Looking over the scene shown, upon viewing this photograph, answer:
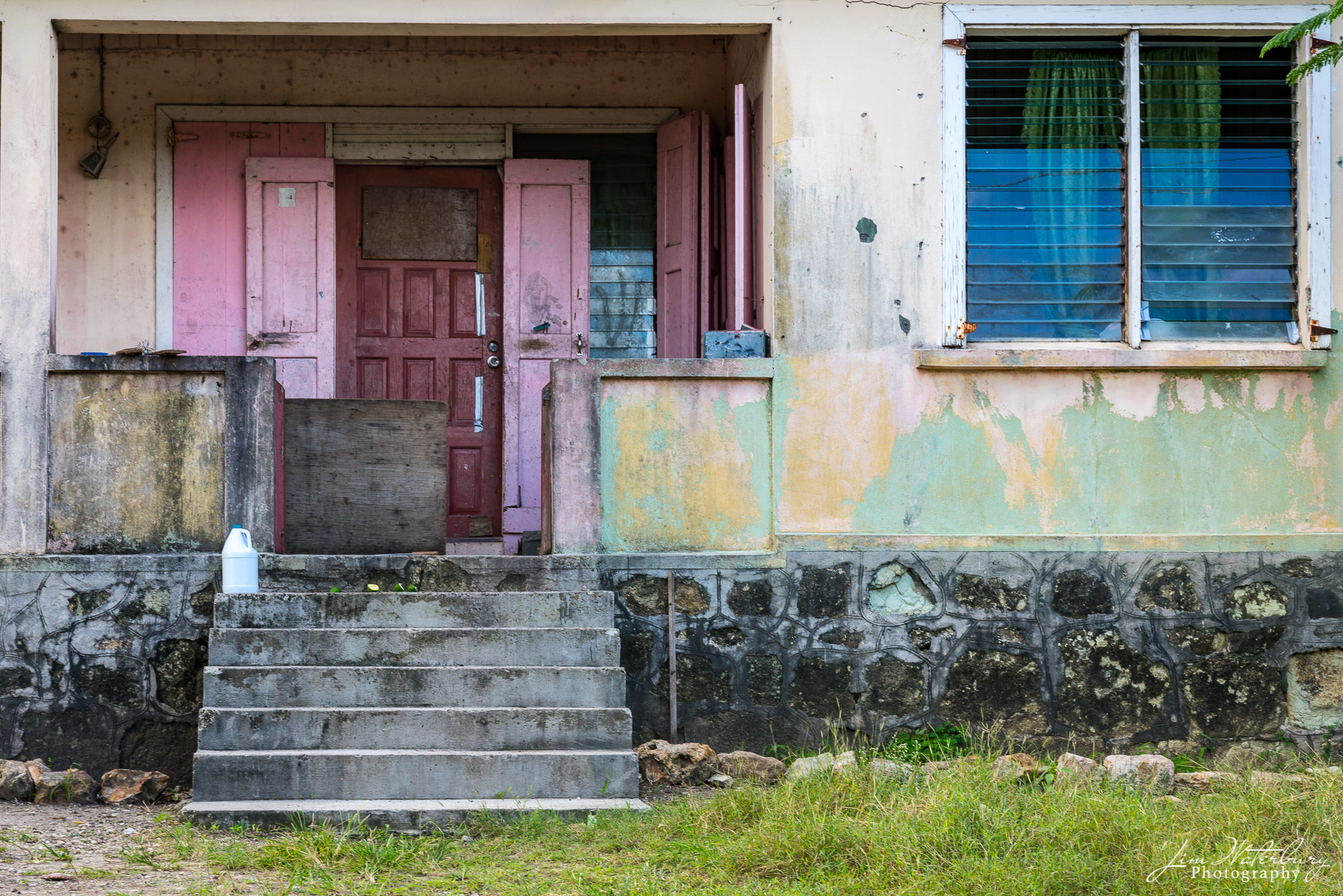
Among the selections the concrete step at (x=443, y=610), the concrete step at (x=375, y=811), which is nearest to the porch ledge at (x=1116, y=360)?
the concrete step at (x=443, y=610)

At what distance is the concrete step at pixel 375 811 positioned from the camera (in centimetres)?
469

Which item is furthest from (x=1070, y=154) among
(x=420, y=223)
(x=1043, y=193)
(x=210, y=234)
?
Answer: (x=210, y=234)

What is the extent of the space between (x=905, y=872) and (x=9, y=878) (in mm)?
2839

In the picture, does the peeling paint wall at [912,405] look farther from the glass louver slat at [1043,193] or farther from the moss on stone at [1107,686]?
the moss on stone at [1107,686]

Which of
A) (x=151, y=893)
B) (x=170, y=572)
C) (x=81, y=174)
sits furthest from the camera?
(x=81, y=174)

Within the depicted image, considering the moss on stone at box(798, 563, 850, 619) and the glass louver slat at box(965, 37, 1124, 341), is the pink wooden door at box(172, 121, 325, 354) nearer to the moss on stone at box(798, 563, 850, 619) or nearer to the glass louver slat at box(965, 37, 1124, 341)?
the moss on stone at box(798, 563, 850, 619)

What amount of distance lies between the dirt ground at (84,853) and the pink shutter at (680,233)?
12.4 feet

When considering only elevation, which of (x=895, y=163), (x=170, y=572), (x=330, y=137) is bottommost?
(x=170, y=572)

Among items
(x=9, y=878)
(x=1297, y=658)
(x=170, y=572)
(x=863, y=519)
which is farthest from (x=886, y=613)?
(x=9, y=878)

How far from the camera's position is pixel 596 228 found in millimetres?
7852

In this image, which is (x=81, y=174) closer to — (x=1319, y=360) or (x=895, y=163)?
(x=895, y=163)
